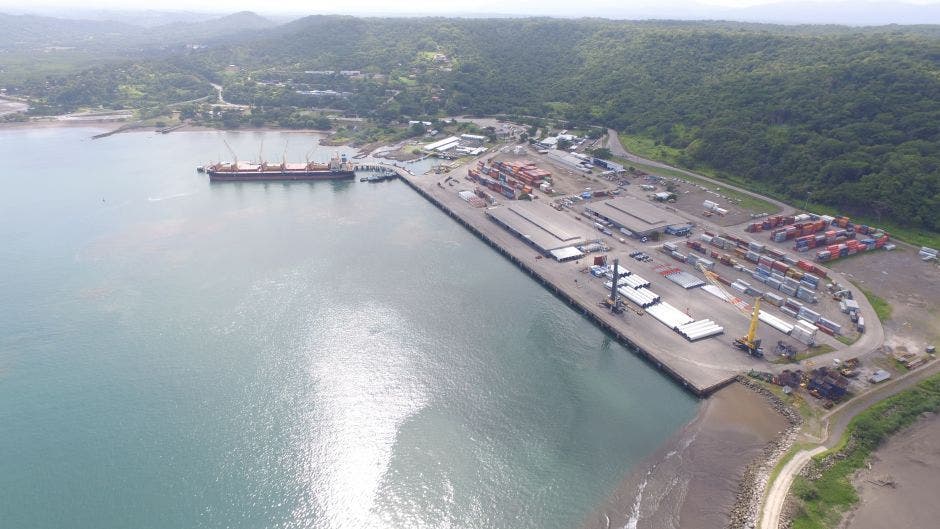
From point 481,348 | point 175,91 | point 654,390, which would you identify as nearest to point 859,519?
point 654,390

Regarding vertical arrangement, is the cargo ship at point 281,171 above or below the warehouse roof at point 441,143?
below

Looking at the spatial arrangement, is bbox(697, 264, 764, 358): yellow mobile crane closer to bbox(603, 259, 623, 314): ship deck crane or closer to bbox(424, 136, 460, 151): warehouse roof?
bbox(603, 259, 623, 314): ship deck crane

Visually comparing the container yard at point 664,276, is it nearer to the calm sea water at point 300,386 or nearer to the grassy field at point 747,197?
the calm sea water at point 300,386

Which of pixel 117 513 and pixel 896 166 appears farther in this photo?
pixel 896 166

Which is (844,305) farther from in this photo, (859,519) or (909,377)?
(859,519)

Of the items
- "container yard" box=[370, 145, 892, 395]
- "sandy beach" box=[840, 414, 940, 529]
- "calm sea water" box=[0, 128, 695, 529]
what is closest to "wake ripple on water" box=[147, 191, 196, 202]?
"calm sea water" box=[0, 128, 695, 529]

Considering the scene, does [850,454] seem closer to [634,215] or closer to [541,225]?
[634,215]

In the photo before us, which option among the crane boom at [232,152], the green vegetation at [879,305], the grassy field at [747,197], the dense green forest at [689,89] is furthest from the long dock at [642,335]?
the crane boom at [232,152]
